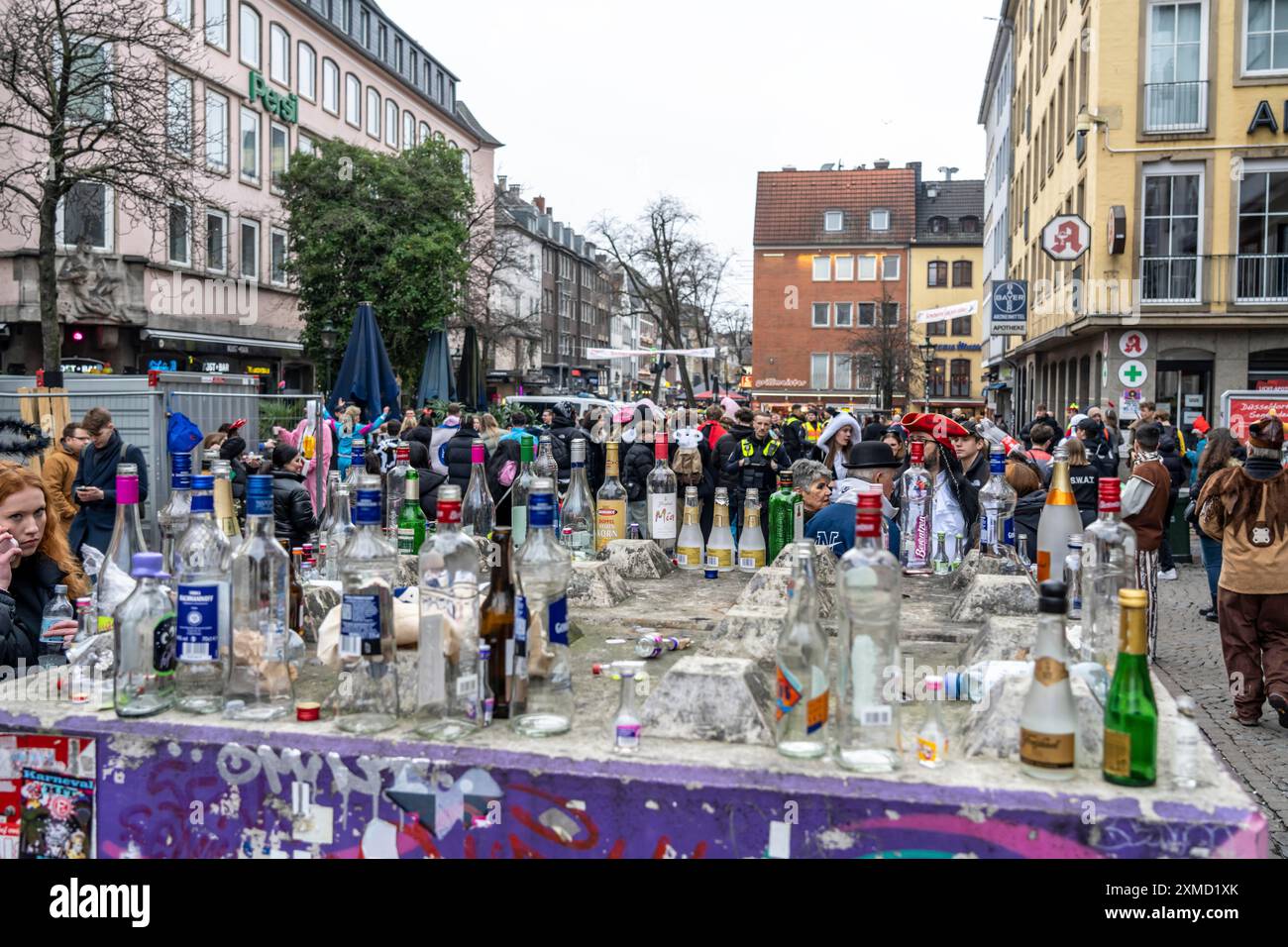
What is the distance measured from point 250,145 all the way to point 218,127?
78.4 inches

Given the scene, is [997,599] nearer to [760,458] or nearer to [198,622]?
[198,622]

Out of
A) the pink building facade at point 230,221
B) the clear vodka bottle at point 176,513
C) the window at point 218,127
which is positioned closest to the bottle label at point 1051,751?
the clear vodka bottle at point 176,513

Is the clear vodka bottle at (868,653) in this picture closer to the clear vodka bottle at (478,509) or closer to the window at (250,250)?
the clear vodka bottle at (478,509)

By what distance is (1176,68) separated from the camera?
23703 millimetres

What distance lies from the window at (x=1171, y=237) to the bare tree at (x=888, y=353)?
22.4 m

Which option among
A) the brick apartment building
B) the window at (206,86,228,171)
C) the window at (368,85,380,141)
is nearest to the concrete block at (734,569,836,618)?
the window at (206,86,228,171)

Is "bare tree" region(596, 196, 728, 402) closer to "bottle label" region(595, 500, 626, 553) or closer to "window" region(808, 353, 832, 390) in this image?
"window" region(808, 353, 832, 390)

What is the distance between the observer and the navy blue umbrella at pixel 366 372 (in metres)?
15.2

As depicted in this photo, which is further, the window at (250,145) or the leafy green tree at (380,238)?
the window at (250,145)

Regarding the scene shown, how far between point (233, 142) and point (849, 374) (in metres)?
37.8

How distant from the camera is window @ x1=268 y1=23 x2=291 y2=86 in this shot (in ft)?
124
